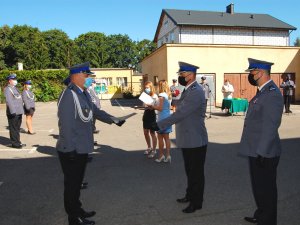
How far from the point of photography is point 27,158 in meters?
7.80

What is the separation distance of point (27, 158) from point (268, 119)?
20.2 ft

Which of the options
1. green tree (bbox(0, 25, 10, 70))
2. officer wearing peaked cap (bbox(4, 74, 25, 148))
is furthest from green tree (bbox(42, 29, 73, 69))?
officer wearing peaked cap (bbox(4, 74, 25, 148))

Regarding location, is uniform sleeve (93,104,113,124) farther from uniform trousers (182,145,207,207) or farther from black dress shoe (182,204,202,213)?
black dress shoe (182,204,202,213)

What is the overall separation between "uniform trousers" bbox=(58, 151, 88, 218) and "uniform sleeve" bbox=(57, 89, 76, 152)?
134mm

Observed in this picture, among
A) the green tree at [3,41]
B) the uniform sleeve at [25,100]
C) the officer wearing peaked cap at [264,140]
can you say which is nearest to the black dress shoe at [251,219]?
the officer wearing peaked cap at [264,140]

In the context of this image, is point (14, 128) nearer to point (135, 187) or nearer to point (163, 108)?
point (163, 108)

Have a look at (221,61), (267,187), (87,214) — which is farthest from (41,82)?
(267,187)

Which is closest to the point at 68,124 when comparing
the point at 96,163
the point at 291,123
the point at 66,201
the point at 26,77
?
the point at 66,201

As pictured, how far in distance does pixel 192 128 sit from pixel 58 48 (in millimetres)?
62684

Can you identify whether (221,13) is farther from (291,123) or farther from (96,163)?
(96,163)

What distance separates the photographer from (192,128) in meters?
4.46

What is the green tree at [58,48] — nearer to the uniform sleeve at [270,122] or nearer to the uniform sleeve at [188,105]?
the uniform sleeve at [188,105]

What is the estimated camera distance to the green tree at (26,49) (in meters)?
55.7

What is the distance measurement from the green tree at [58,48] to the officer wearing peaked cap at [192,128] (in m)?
60.3
